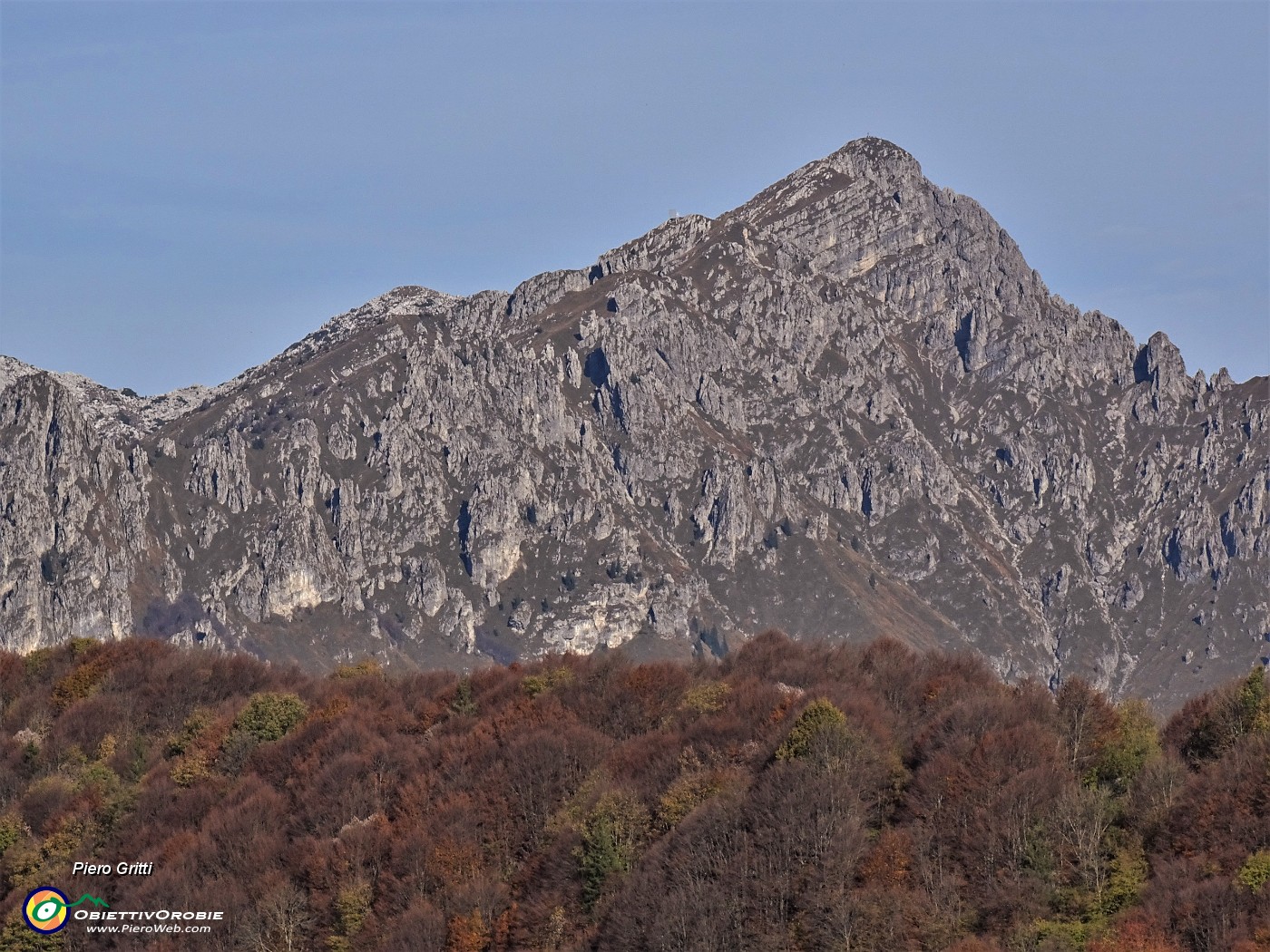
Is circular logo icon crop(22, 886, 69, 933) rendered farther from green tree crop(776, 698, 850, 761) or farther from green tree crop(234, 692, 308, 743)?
green tree crop(776, 698, 850, 761)

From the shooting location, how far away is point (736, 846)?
399 feet

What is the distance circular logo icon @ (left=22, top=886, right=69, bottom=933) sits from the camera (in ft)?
409

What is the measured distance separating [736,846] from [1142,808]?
82.7 feet

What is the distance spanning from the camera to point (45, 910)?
4988 inches

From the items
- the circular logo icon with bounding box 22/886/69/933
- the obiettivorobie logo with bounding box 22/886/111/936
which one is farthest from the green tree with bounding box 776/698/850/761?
the circular logo icon with bounding box 22/886/69/933

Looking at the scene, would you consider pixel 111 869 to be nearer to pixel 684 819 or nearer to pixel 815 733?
pixel 684 819

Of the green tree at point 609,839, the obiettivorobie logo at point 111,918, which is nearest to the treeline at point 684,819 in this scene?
the green tree at point 609,839

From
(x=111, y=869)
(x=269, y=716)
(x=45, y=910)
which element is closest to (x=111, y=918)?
(x=45, y=910)

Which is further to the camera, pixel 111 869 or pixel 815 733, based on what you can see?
pixel 111 869

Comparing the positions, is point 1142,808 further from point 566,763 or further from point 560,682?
point 560,682

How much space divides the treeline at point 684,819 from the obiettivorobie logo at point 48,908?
50.5 inches

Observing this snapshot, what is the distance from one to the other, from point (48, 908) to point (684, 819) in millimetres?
41742

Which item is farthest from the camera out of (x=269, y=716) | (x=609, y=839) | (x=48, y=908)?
(x=269, y=716)

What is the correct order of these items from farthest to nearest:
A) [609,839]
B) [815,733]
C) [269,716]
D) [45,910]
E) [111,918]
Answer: [269,716]
[815,733]
[45,910]
[111,918]
[609,839]
